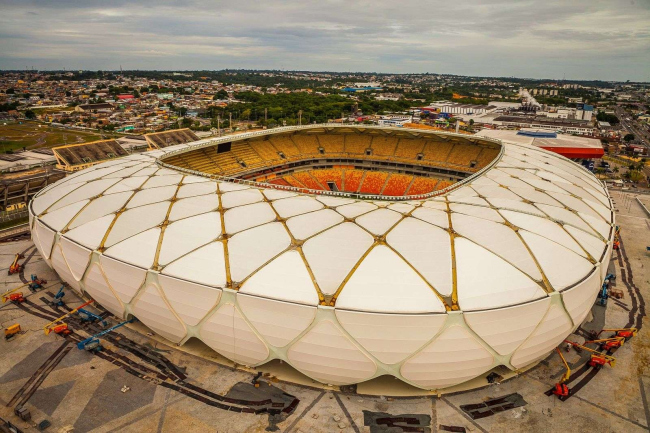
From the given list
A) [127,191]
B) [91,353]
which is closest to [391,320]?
[91,353]

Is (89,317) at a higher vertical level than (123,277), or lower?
lower

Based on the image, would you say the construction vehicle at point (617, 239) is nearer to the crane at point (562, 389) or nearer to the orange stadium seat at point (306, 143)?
the crane at point (562, 389)

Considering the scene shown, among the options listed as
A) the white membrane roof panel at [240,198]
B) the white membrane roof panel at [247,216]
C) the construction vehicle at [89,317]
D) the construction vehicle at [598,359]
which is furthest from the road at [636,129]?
the construction vehicle at [89,317]

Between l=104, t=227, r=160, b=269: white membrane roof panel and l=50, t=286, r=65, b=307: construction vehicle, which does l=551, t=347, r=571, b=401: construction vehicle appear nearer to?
l=104, t=227, r=160, b=269: white membrane roof panel

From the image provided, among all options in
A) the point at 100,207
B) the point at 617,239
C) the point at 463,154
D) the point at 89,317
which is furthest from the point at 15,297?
the point at 617,239

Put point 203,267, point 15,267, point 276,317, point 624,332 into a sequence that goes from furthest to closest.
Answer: point 15,267, point 624,332, point 203,267, point 276,317

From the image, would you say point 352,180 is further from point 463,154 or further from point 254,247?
point 254,247

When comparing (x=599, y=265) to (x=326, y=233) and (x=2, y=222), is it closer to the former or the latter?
(x=326, y=233)
